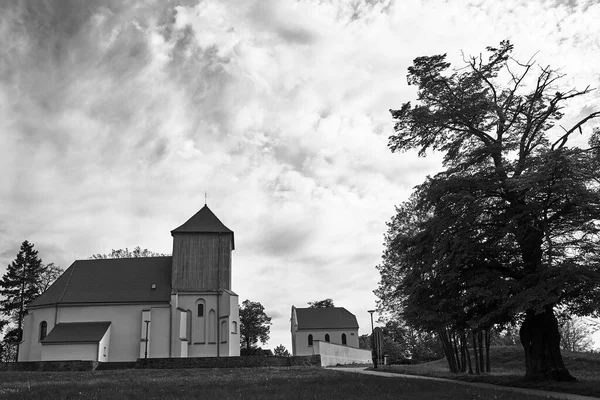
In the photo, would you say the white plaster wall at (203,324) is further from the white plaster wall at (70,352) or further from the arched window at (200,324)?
the white plaster wall at (70,352)

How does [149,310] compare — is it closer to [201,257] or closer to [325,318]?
[201,257]

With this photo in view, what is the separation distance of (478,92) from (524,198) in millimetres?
5544

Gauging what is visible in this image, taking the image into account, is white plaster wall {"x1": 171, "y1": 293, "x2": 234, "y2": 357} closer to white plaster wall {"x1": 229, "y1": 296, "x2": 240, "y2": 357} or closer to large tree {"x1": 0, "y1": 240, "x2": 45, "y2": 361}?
white plaster wall {"x1": 229, "y1": 296, "x2": 240, "y2": 357}

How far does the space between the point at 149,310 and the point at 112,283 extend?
15.8 feet

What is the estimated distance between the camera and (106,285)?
45.5 m

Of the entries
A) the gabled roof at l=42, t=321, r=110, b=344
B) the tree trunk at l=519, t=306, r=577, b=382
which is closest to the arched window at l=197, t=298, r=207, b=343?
the gabled roof at l=42, t=321, r=110, b=344

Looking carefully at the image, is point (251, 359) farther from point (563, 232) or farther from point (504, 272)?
point (563, 232)

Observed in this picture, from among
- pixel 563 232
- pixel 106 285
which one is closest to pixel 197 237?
pixel 106 285

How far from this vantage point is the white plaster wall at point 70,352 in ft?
131

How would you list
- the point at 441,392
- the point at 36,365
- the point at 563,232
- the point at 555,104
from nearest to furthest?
the point at 441,392, the point at 563,232, the point at 555,104, the point at 36,365

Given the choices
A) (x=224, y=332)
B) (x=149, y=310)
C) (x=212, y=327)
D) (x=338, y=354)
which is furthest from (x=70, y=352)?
(x=338, y=354)

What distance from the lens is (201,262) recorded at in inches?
1777

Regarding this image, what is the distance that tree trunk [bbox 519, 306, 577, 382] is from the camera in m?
18.3

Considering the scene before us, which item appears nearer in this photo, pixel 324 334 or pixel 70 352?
pixel 70 352
